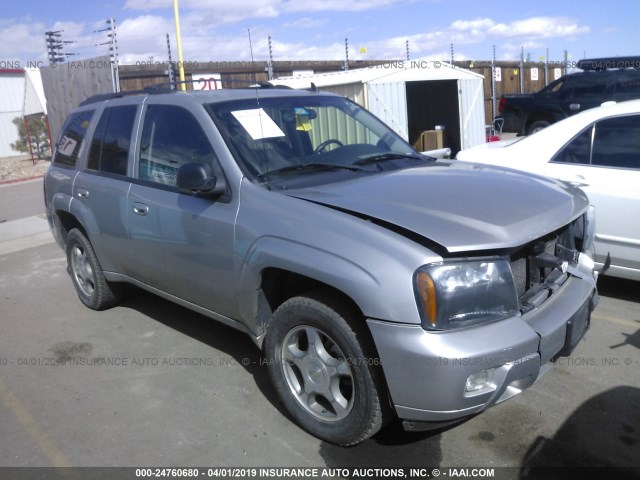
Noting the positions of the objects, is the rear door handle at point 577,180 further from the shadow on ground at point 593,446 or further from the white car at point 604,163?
the shadow on ground at point 593,446

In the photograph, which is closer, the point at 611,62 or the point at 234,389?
the point at 234,389

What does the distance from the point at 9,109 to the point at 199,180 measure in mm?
24379

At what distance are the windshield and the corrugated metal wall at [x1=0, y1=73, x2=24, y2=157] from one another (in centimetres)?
2329

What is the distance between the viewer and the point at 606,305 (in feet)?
16.1

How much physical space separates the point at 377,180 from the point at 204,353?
6.36 feet

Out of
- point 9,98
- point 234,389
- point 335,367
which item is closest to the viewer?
point 335,367

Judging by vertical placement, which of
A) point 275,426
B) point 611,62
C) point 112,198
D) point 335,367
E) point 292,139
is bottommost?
point 275,426

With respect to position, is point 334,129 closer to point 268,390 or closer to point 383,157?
point 383,157

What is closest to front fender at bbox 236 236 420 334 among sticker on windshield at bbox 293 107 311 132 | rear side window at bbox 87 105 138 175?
sticker on windshield at bbox 293 107 311 132

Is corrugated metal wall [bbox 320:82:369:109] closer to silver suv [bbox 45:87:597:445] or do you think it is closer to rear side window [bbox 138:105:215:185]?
silver suv [bbox 45:87:597:445]

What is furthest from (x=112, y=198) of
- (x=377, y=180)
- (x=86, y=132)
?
(x=377, y=180)

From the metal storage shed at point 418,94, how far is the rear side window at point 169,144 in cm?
569

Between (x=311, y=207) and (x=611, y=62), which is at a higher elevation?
(x=611, y=62)

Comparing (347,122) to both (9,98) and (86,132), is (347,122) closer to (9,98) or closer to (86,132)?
(86,132)
